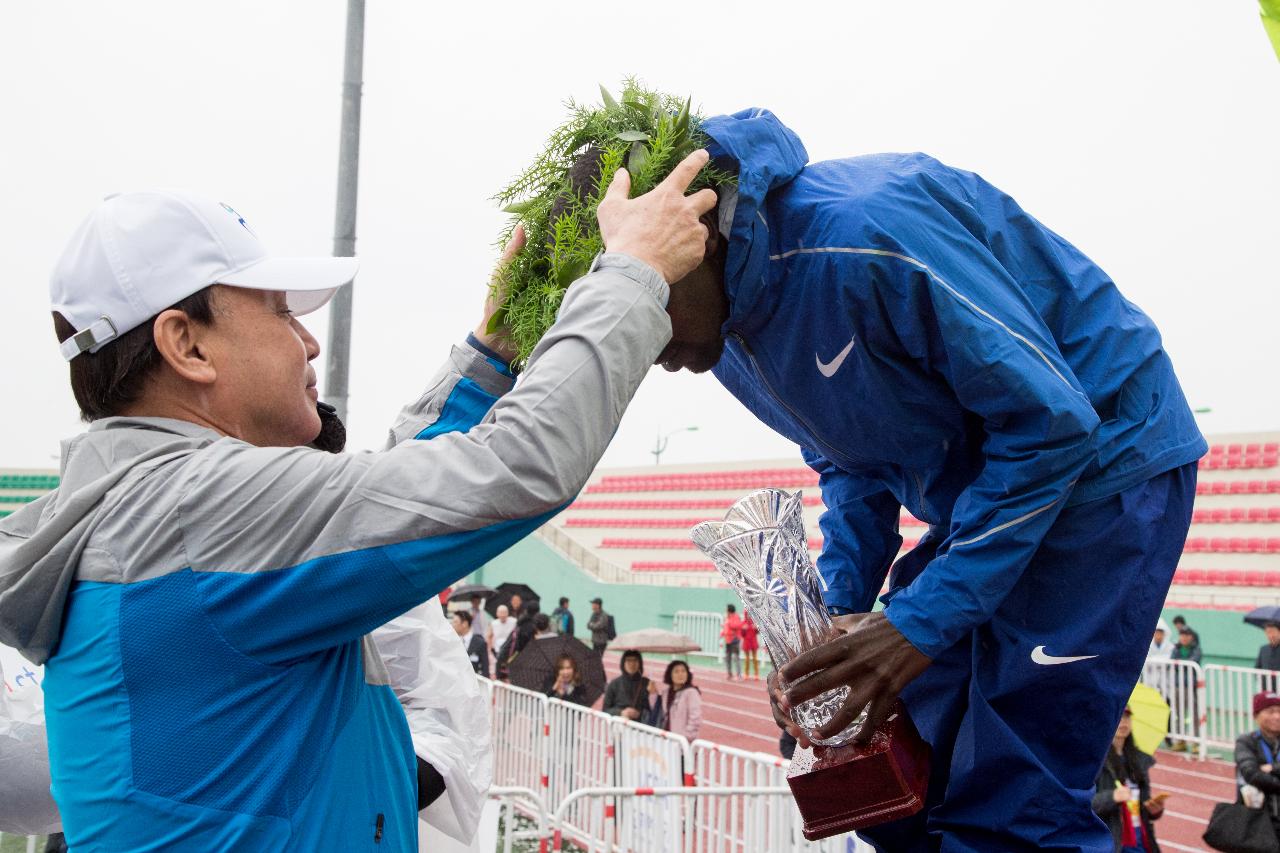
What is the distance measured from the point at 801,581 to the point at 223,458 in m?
1.24

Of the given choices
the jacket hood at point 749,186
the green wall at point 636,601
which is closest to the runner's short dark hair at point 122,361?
the jacket hood at point 749,186

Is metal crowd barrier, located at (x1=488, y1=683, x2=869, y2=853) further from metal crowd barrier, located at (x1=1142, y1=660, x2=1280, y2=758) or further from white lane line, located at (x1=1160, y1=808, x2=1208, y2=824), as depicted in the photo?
metal crowd barrier, located at (x1=1142, y1=660, x2=1280, y2=758)

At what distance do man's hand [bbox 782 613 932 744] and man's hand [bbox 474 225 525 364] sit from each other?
2.83ft

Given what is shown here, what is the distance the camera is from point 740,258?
2.10 m

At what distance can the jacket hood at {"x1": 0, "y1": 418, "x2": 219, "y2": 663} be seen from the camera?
61.2 inches

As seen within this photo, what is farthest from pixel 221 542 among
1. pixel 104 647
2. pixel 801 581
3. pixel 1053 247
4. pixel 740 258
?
pixel 1053 247

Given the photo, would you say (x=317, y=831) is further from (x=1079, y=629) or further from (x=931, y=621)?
(x=1079, y=629)

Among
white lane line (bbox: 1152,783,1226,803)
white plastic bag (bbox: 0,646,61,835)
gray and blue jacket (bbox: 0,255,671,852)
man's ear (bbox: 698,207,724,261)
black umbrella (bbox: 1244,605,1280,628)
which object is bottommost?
white lane line (bbox: 1152,783,1226,803)

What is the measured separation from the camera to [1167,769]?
14016mm

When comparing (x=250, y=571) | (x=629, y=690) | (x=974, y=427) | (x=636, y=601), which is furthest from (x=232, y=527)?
(x=636, y=601)

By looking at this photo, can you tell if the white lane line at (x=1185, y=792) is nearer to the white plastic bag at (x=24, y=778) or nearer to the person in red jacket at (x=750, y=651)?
the person in red jacket at (x=750, y=651)

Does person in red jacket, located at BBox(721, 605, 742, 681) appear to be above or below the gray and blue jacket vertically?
below

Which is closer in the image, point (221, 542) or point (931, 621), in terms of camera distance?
point (221, 542)

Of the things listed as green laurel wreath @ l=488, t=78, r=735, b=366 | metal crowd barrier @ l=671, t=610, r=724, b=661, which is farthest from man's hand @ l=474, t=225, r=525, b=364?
metal crowd barrier @ l=671, t=610, r=724, b=661
